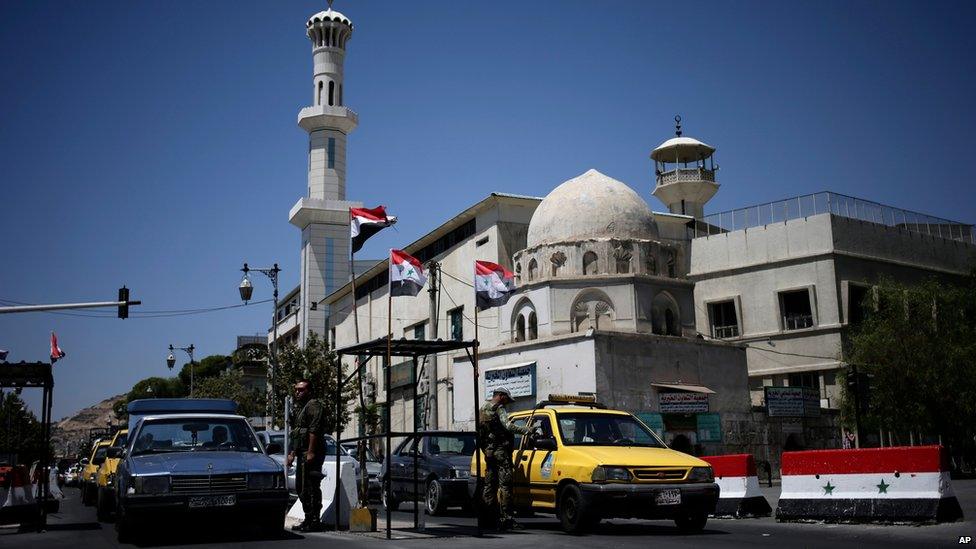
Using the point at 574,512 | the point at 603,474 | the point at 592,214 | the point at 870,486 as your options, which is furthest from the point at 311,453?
the point at 592,214

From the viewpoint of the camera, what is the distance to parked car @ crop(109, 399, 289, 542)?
9516mm

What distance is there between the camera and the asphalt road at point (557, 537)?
9.47 m

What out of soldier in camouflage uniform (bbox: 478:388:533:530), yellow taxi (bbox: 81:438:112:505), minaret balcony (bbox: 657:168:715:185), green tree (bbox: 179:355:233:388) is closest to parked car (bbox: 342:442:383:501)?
soldier in camouflage uniform (bbox: 478:388:533:530)

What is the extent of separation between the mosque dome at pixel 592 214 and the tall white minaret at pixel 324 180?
30.7 m

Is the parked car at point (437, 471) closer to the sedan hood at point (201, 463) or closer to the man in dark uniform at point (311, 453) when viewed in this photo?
the man in dark uniform at point (311, 453)

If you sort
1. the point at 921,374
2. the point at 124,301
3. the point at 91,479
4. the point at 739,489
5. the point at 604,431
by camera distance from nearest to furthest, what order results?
the point at 604,431 → the point at 739,489 → the point at 91,479 → the point at 124,301 → the point at 921,374

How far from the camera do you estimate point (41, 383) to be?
1334cm

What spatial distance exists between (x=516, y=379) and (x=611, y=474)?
70.3ft

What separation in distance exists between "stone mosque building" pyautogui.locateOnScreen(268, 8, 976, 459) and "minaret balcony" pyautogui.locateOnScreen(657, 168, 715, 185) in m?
0.10

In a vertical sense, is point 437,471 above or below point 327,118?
below

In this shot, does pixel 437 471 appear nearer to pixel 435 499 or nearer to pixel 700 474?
pixel 435 499

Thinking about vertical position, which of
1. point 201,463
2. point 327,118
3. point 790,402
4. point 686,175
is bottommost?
point 201,463

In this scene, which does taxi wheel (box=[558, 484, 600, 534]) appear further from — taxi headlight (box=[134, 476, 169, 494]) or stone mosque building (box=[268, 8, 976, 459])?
stone mosque building (box=[268, 8, 976, 459])

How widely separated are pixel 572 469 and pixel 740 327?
3286 cm
